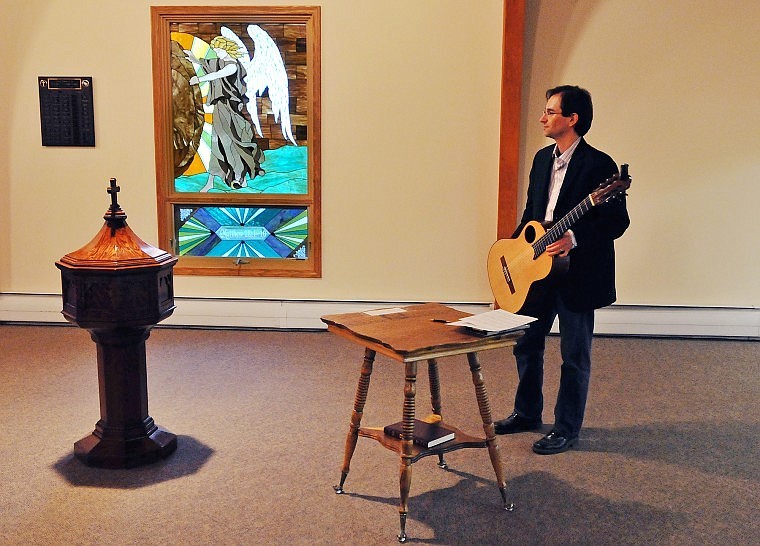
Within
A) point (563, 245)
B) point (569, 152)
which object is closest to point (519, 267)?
point (563, 245)

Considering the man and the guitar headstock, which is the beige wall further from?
the guitar headstock

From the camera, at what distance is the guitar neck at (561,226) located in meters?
3.46

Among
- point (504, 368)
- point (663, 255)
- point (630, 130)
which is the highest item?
point (630, 130)

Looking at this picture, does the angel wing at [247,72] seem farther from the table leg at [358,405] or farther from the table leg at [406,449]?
the table leg at [406,449]

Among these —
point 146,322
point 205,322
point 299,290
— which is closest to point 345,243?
point 299,290

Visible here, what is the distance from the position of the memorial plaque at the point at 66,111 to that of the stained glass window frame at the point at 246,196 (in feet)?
1.74

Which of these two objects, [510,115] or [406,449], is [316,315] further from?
[406,449]

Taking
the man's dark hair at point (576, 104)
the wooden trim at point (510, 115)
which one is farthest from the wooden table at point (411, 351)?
the wooden trim at point (510, 115)

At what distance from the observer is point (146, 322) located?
344 cm

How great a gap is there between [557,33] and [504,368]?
2.50 m

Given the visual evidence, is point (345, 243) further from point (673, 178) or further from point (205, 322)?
point (673, 178)

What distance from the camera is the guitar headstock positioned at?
3330 millimetres

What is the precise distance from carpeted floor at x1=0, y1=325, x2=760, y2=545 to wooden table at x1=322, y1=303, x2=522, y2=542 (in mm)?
221

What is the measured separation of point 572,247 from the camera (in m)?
3.54
